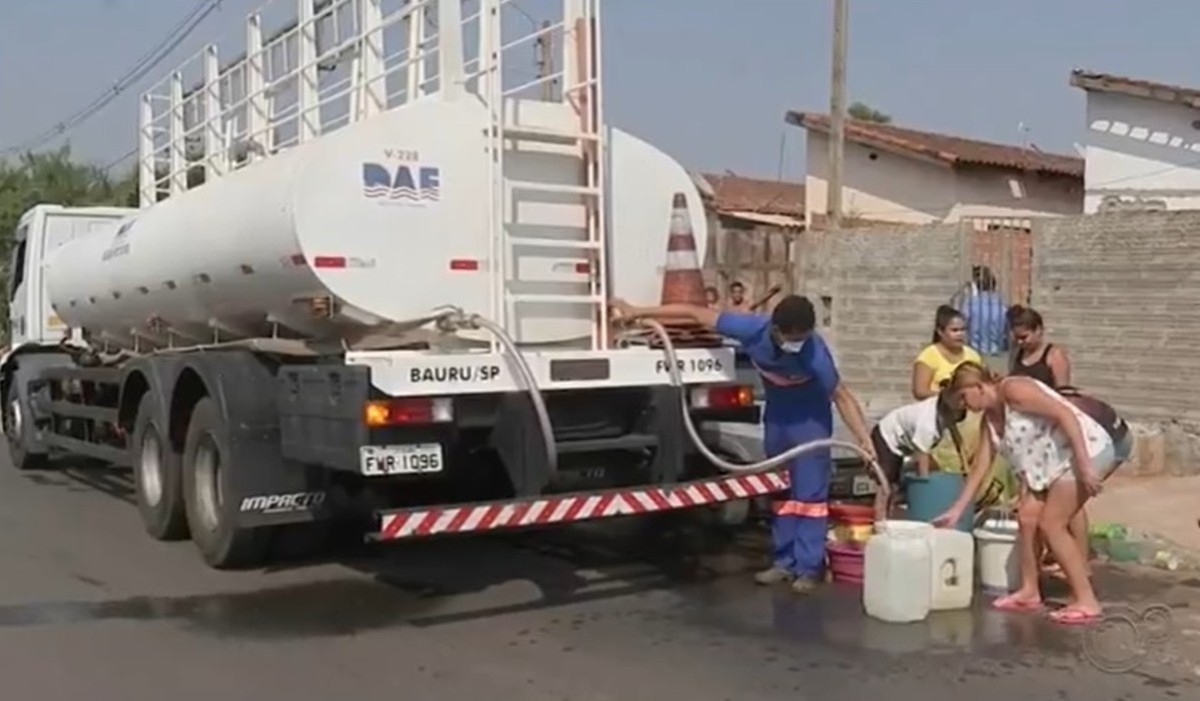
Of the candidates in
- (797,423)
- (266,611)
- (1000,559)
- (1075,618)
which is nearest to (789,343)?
(797,423)

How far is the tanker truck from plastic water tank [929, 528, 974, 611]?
1.13 m

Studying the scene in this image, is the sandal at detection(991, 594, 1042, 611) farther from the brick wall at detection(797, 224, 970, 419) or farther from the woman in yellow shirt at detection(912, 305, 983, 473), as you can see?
the brick wall at detection(797, 224, 970, 419)

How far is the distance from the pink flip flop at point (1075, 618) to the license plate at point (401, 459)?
3.13 metres

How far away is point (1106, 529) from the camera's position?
9367 millimetres

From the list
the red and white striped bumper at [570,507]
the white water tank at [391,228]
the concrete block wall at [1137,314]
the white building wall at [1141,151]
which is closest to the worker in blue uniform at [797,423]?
the red and white striped bumper at [570,507]

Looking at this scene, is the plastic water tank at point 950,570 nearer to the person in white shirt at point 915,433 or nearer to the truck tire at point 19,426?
the person in white shirt at point 915,433

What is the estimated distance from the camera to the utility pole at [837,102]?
1888 cm

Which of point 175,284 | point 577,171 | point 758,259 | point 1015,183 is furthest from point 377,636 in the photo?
point 1015,183

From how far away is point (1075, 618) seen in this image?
7.21 m

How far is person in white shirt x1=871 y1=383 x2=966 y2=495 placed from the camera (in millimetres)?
8508

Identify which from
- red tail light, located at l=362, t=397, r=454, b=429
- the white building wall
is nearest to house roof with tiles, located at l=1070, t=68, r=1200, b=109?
the white building wall

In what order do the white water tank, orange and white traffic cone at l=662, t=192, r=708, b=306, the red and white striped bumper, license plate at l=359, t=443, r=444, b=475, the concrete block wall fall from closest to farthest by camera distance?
the red and white striped bumper < license plate at l=359, t=443, r=444, b=475 < the white water tank < orange and white traffic cone at l=662, t=192, r=708, b=306 < the concrete block wall

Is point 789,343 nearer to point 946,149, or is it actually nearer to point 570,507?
point 570,507

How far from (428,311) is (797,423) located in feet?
6.87
